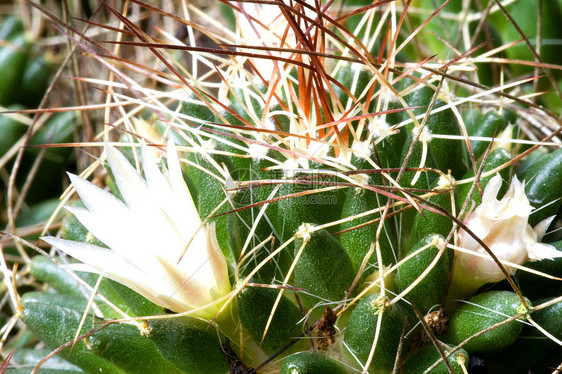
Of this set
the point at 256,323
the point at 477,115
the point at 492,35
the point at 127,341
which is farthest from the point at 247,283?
the point at 492,35

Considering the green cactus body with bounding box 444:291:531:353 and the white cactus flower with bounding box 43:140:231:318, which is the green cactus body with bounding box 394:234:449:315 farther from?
the white cactus flower with bounding box 43:140:231:318

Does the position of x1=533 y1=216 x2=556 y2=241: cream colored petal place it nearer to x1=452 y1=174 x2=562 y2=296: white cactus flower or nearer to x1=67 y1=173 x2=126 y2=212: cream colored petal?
x1=452 y1=174 x2=562 y2=296: white cactus flower

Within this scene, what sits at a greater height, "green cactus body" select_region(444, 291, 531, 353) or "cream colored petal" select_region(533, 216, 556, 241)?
"cream colored petal" select_region(533, 216, 556, 241)

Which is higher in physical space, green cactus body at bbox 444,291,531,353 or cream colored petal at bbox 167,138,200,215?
cream colored petal at bbox 167,138,200,215

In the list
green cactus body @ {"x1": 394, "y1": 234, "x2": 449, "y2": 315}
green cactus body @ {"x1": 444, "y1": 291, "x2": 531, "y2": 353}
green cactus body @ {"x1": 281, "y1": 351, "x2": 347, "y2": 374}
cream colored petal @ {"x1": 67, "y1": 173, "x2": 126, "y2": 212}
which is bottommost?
green cactus body @ {"x1": 281, "y1": 351, "x2": 347, "y2": 374}

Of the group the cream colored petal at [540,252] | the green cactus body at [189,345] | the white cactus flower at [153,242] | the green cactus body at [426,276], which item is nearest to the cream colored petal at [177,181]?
the white cactus flower at [153,242]

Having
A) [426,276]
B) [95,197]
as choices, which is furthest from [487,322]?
[95,197]

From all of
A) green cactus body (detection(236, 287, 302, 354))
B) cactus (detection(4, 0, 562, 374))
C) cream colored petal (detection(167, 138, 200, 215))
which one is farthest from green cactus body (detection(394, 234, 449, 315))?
cream colored petal (detection(167, 138, 200, 215))

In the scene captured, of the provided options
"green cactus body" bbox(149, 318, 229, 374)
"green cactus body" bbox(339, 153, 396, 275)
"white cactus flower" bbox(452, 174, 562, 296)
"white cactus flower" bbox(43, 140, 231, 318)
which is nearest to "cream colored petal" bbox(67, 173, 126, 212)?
"white cactus flower" bbox(43, 140, 231, 318)
